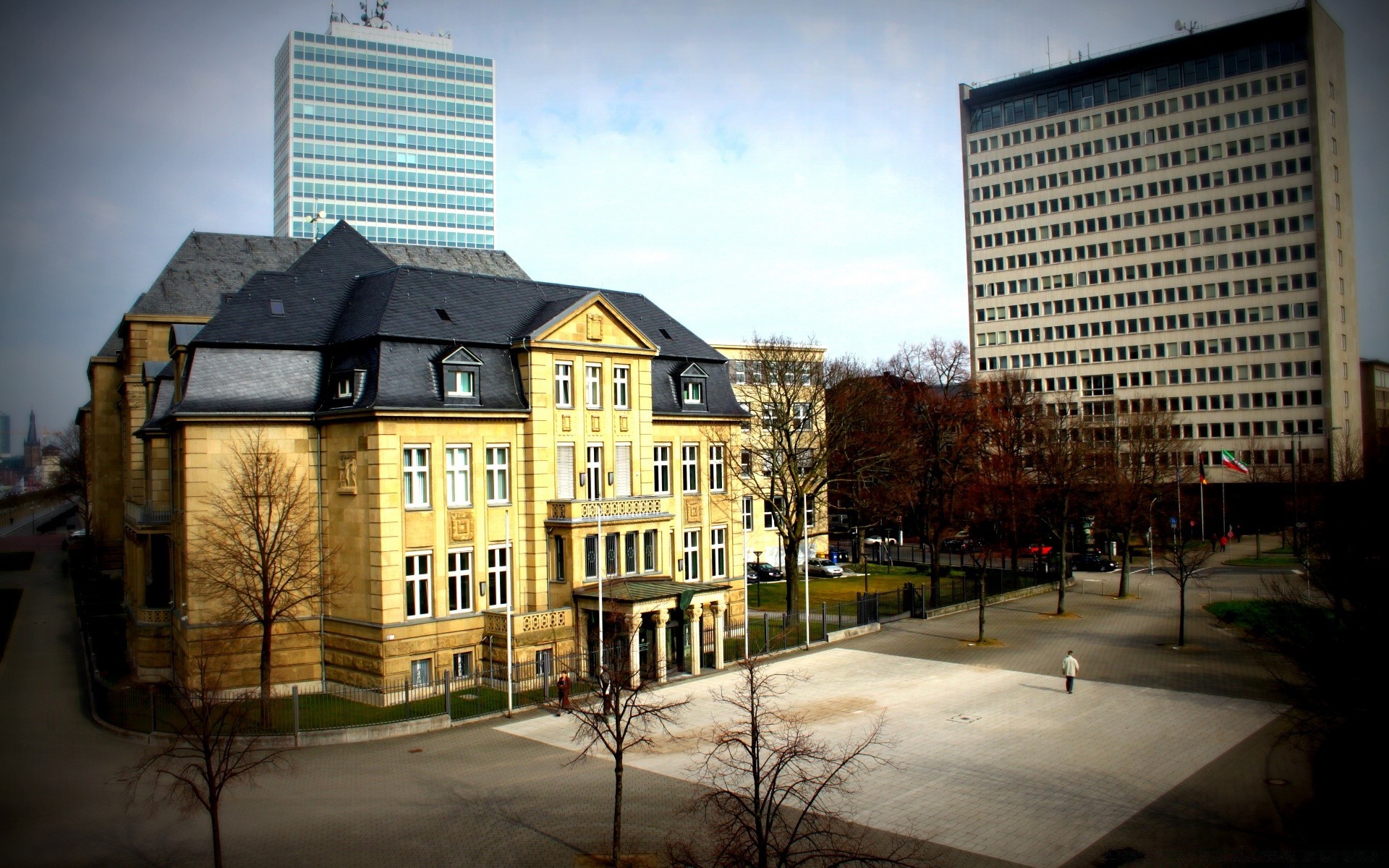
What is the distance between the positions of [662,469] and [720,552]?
6.08m

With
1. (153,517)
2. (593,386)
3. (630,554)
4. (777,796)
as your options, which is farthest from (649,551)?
(153,517)

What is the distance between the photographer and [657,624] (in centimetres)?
3409

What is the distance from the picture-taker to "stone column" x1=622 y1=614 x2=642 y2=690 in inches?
1201

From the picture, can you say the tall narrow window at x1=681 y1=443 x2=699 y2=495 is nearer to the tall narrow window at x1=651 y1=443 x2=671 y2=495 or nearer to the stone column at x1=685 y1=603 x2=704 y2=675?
the tall narrow window at x1=651 y1=443 x2=671 y2=495

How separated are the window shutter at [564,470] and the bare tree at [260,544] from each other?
8.33 metres

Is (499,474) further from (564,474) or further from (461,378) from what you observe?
(461,378)

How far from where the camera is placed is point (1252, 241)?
89.8 metres

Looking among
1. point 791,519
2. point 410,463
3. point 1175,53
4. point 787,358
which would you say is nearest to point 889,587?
point 791,519

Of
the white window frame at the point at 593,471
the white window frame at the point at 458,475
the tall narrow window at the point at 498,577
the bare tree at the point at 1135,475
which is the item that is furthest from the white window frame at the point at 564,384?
the bare tree at the point at 1135,475

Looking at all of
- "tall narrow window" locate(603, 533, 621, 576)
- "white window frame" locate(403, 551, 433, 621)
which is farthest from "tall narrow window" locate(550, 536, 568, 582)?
"white window frame" locate(403, 551, 433, 621)

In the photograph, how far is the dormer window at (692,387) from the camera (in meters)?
42.3

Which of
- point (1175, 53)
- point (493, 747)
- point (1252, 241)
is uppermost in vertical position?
point (1175, 53)

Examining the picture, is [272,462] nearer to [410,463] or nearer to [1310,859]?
[410,463]

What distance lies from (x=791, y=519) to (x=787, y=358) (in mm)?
8056
